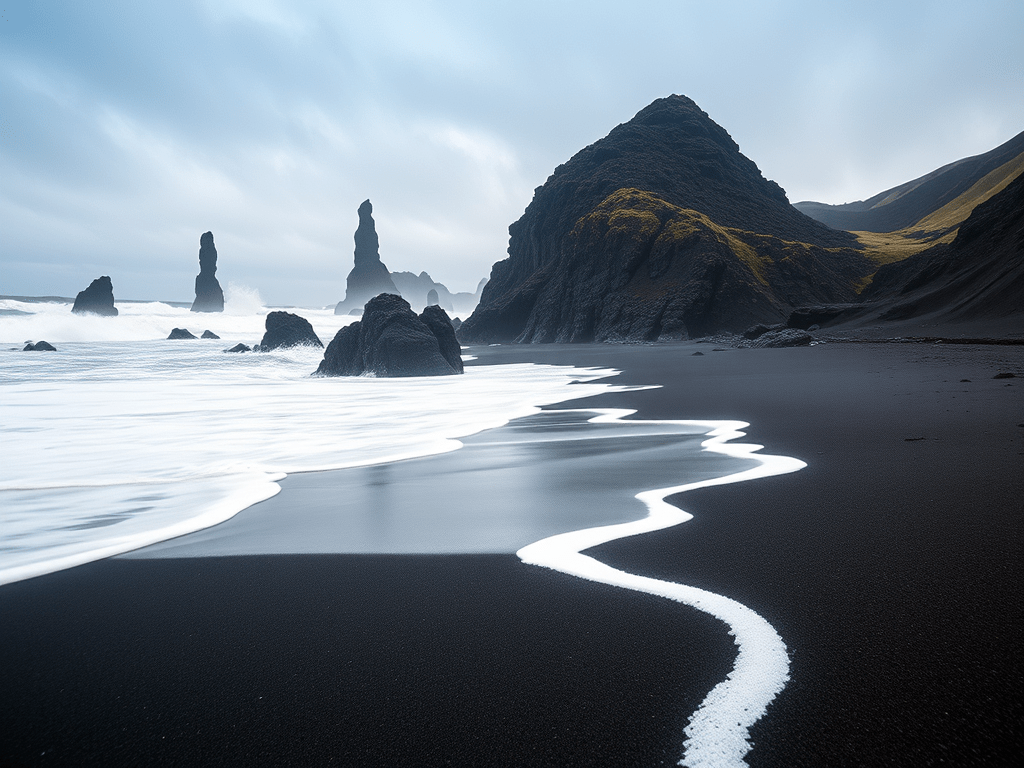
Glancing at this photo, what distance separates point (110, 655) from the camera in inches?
86.0

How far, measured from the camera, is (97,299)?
87.1m

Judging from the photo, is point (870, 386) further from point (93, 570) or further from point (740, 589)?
point (93, 570)

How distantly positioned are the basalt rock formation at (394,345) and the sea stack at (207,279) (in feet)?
433

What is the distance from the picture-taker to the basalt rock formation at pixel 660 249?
61.8 m

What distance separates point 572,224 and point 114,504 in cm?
8495

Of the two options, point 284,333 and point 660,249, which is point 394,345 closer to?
point 284,333

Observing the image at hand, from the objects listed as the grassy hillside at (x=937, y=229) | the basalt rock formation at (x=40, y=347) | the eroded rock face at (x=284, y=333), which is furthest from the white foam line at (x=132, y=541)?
the grassy hillside at (x=937, y=229)

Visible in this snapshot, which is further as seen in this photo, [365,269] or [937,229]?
[365,269]

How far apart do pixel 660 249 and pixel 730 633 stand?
230 feet

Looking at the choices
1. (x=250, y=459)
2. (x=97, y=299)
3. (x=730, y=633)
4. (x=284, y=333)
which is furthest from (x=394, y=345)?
(x=97, y=299)

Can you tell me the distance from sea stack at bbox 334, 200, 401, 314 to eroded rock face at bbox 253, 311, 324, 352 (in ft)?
456

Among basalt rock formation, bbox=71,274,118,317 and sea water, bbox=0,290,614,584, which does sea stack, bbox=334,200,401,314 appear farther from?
sea water, bbox=0,290,614,584

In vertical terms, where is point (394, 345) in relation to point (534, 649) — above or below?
above

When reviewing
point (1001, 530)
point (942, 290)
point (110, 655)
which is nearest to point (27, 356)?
point (110, 655)
